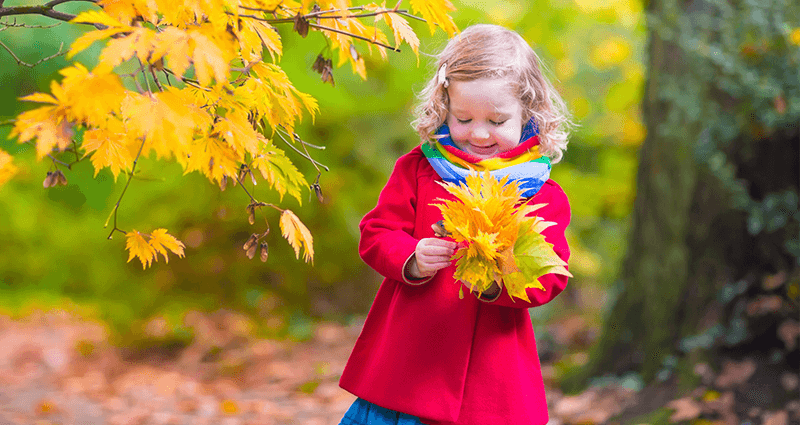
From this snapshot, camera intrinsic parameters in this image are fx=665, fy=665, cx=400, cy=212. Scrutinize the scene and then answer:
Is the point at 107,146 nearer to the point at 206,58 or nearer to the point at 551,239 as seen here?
the point at 206,58

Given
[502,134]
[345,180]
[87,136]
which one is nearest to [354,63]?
[502,134]

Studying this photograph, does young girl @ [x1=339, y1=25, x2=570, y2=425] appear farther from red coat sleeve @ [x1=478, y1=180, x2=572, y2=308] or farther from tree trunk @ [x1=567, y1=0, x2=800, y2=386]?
tree trunk @ [x1=567, y1=0, x2=800, y2=386]

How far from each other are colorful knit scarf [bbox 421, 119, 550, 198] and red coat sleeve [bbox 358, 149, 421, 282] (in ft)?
0.31

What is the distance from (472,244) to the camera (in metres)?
1.40

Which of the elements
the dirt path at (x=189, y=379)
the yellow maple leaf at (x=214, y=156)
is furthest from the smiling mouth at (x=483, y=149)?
the dirt path at (x=189, y=379)

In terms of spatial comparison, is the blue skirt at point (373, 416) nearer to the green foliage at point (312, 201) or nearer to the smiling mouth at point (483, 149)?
the smiling mouth at point (483, 149)

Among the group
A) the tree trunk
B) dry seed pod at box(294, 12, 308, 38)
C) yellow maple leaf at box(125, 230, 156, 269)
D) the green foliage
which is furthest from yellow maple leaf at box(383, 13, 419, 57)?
the green foliage

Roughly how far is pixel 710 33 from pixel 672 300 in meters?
1.46

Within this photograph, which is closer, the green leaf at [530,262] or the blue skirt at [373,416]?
the green leaf at [530,262]

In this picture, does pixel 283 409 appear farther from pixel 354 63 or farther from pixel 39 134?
pixel 39 134

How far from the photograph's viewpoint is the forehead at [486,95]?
1589 millimetres

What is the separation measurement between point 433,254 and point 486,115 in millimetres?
374

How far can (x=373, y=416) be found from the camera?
1678mm

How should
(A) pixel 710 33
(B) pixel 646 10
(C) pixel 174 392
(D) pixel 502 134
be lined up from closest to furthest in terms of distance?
(D) pixel 502 134 → (A) pixel 710 33 → (B) pixel 646 10 → (C) pixel 174 392
